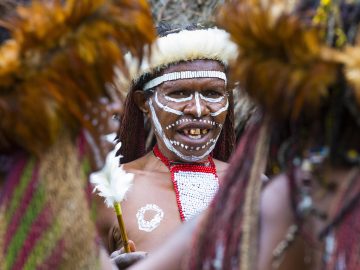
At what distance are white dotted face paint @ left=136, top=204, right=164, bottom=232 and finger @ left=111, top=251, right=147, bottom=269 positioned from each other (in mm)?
330

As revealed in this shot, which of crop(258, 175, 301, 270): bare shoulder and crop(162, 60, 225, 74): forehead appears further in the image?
crop(162, 60, 225, 74): forehead

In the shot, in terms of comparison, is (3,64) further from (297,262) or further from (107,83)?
(297,262)

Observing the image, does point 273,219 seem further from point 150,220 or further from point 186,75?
point 186,75

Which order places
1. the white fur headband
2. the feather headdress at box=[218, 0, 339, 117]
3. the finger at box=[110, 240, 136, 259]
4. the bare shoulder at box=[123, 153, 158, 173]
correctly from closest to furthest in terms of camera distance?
the feather headdress at box=[218, 0, 339, 117], the finger at box=[110, 240, 136, 259], the white fur headband, the bare shoulder at box=[123, 153, 158, 173]

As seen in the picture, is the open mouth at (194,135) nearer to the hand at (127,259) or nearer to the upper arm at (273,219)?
the hand at (127,259)

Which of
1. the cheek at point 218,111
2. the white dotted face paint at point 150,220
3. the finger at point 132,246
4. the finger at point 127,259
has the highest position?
the cheek at point 218,111

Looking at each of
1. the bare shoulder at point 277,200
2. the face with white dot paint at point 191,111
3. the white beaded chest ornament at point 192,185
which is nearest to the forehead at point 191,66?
the face with white dot paint at point 191,111

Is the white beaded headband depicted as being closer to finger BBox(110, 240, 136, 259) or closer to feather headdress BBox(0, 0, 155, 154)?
finger BBox(110, 240, 136, 259)

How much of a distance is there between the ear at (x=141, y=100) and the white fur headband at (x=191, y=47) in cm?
19

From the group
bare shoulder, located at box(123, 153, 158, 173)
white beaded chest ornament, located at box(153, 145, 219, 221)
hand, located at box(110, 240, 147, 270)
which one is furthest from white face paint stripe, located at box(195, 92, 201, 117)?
hand, located at box(110, 240, 147, 270)

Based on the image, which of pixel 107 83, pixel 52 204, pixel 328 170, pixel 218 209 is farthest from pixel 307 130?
pixel 52 204

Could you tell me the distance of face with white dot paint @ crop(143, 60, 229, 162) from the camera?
4.40 m

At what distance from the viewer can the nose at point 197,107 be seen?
4371mm

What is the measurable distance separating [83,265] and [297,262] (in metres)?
0.58
